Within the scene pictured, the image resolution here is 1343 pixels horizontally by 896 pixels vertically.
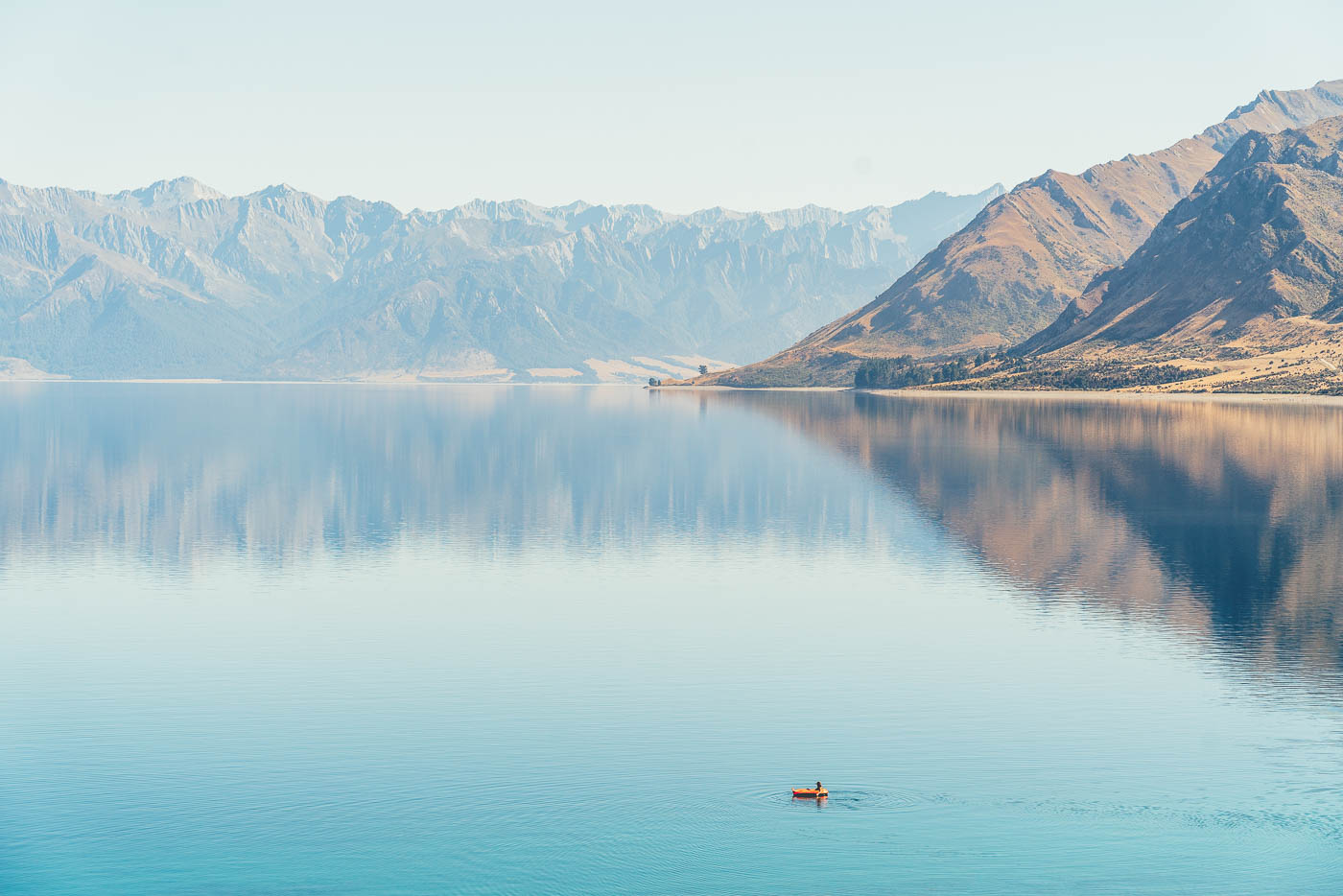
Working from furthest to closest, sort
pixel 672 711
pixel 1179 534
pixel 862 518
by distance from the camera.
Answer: pixel 862 518 → pixel 1179 534 → pixel 672 711

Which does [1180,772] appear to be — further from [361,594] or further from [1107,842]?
[361,594]

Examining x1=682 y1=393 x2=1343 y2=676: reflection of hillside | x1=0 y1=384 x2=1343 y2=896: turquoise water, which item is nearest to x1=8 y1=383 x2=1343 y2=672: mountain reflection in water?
x1=682 y1=393 x2=1343 y2=676: reflection of hillside

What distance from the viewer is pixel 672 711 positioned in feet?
215

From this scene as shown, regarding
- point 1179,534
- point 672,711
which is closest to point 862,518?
point 1179,534

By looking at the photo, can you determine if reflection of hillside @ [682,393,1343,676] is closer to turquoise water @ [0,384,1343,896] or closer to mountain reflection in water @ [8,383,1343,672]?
mountain reflection in water @ [8,383,1343,672]

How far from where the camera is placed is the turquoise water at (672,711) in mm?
48312

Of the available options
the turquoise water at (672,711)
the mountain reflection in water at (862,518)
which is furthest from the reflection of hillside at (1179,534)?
the turquoise water at (672,711)

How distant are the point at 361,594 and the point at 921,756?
5107cm

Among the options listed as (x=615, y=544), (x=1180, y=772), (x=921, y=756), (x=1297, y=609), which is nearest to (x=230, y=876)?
(x=921, y=756)

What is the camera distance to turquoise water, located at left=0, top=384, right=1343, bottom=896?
4831 cm

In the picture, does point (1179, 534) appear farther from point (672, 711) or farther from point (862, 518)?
point (672, 711)

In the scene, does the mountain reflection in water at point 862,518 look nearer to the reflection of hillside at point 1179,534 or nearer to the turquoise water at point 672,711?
the reflection of hillside at point 1179,534

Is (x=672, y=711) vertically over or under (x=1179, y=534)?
under

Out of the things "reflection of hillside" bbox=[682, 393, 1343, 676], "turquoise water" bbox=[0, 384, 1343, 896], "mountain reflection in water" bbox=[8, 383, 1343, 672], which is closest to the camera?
"turquoise water" bbox=[0, 384, 1343, 896]
